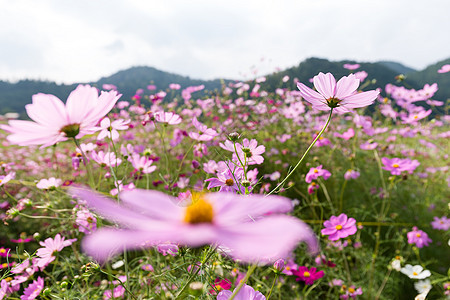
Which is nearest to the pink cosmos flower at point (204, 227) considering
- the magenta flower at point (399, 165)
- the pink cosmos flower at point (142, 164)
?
the pink cosmos flower at point (142, 164)

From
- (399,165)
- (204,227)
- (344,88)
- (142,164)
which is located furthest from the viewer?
(399,165)

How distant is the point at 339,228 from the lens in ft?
2.42

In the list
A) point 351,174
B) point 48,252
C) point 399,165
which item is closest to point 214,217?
point 48,252

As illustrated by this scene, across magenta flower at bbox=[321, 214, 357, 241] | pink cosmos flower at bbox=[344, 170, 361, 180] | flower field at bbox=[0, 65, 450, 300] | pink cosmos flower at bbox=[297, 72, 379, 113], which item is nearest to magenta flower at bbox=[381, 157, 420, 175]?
flower field at bbox=[0, 65, 450, 300]

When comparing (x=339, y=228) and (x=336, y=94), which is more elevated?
(x=336, y=94)

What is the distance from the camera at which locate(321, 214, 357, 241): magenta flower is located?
687 mm

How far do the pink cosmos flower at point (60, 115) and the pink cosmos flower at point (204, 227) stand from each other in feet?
0.48

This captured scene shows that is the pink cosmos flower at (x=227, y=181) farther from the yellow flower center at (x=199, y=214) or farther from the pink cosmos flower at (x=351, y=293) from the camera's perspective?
the pink cosmos flower at (x=351, y=293)

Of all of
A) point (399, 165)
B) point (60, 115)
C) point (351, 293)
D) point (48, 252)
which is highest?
point (60, 115)

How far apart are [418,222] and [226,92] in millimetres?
1700

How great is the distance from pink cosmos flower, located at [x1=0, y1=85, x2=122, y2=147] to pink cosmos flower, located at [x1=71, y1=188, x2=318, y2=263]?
0.15m

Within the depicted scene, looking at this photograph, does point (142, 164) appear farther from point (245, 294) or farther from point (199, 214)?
point (199, 214)

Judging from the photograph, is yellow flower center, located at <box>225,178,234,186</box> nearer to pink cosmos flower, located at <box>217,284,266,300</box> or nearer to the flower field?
the flower field

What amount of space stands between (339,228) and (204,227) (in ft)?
2.23
